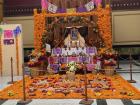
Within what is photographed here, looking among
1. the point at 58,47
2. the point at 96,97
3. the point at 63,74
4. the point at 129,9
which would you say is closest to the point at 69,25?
the point at 58,47

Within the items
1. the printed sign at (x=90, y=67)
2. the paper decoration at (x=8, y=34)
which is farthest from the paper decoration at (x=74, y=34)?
the paper decoration at (x=8, y=34)

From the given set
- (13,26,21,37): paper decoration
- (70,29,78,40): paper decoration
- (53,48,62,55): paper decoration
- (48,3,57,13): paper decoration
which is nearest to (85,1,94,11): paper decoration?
(70,29,78,40): paper decoration

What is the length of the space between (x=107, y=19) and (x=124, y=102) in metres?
5.64

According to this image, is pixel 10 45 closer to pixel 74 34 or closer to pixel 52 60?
pixel 52 60

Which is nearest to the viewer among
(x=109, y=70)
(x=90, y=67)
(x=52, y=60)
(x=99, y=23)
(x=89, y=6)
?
(x=109, y=70)

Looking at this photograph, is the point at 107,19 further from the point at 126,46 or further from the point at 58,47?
the point at 126,46

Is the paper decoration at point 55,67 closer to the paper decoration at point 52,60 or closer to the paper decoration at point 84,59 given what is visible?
the paper decoration at point 52,60

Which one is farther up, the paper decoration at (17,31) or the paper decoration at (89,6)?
the paper decoration at (89,6)

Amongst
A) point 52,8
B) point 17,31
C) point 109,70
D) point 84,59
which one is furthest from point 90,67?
point 17,31

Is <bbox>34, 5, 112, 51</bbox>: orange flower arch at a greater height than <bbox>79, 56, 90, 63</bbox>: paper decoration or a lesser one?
greater

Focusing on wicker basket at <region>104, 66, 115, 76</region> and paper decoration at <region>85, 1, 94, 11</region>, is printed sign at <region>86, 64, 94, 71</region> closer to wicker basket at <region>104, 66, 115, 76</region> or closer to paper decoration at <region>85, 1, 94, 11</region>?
wicker basket at <region>104, 66, 115, 76</region>

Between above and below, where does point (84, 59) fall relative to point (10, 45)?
below

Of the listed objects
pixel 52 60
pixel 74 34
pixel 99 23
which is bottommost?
pixel 52 60

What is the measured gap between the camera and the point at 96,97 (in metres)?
7.89
